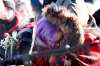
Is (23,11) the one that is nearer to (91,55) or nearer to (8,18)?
(8,18)

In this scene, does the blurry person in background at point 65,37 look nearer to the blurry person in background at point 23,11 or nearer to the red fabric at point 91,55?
the red fabric at point 91,55

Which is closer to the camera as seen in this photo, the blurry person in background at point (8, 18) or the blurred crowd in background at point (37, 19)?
the blurred crowd in background at point (37, 19)

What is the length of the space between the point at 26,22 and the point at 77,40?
365 millimetres

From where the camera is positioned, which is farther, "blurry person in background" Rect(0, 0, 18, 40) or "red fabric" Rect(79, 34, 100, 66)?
"blurry person in background" Rect(0, 0, 18, 40)

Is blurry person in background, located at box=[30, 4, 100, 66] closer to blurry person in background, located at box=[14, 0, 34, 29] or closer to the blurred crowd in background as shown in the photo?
the blurred crowd in background

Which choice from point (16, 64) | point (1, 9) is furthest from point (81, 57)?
point (1, 9)

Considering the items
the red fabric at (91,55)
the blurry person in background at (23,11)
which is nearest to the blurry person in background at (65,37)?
the red fabric at (91,55)

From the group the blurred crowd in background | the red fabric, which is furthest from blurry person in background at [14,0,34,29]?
the red fabric

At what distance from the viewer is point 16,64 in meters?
2.38

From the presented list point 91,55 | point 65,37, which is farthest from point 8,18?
point 91,55

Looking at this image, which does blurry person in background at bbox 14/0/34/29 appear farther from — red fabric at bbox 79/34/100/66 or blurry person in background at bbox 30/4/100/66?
red fabric at bbox 79/34/100/66

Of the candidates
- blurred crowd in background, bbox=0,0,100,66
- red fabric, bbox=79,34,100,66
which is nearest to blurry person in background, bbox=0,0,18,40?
blurred crowd in background, bbox=0,0,100,66

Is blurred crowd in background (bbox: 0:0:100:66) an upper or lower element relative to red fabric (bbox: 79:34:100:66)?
upper

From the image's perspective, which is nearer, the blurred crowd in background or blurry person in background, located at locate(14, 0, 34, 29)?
the blurred crowd in background
